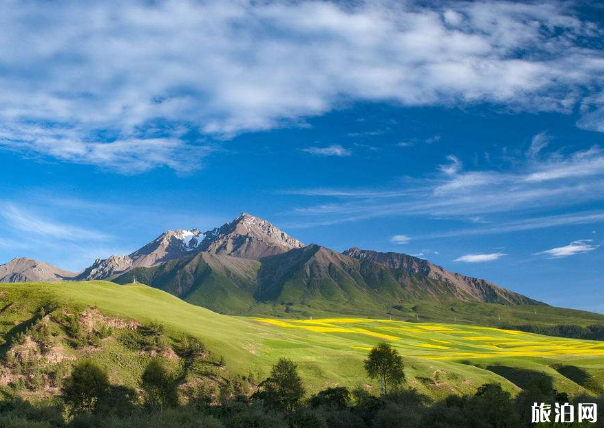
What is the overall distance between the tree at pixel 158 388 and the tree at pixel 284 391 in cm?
1082

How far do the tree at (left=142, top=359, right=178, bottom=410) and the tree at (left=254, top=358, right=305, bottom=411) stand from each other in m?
10.8

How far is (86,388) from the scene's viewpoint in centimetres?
4972

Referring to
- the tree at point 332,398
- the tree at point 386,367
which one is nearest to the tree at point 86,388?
the tree at point 332,398

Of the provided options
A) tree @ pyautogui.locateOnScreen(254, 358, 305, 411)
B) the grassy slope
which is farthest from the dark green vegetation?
the grassy slope

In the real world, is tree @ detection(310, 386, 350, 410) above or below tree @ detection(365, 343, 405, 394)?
below

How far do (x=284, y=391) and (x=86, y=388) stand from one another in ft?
74.0

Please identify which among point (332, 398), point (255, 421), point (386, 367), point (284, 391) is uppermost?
point (386, 367)

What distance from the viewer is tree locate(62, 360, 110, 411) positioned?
49469mm

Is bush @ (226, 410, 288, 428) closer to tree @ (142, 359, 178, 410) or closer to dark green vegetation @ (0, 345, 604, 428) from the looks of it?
dark green vegetation @ (0, 345, 604, 428)

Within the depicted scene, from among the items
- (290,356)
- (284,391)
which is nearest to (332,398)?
(284,391)

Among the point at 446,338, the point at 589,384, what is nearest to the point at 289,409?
the point at 589,384

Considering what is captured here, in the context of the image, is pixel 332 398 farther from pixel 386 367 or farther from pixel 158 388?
pixel 158 388

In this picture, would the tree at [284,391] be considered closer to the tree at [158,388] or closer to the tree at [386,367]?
the tree at [158,388]

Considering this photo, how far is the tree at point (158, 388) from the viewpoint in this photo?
53.1 meters
